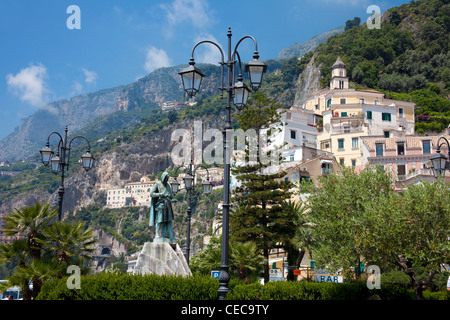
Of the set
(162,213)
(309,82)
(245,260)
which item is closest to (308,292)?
(162,213)

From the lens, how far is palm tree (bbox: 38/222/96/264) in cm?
1485

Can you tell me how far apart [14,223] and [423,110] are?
2763 inches

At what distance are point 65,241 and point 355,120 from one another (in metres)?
49.6

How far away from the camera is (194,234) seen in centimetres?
13725

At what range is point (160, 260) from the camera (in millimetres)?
16094

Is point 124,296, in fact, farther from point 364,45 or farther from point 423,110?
point 364,45

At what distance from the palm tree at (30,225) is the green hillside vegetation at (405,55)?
67792 mm

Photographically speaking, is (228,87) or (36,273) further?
(36,273)

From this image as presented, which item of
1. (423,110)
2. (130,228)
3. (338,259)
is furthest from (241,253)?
(130,228)

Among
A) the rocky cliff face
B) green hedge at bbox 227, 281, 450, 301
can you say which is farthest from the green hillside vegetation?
green hedge at bbox 227, 281, 450, 301

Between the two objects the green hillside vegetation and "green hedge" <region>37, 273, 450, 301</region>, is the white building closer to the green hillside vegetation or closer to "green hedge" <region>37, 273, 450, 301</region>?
the green hillside vegetation

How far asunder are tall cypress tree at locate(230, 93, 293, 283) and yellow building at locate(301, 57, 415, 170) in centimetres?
2385

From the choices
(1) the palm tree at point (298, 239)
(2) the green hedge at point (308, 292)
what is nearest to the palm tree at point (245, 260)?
(1) the palm tree at point (298, 239)

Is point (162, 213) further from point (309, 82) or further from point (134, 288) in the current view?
point (309, 82)
